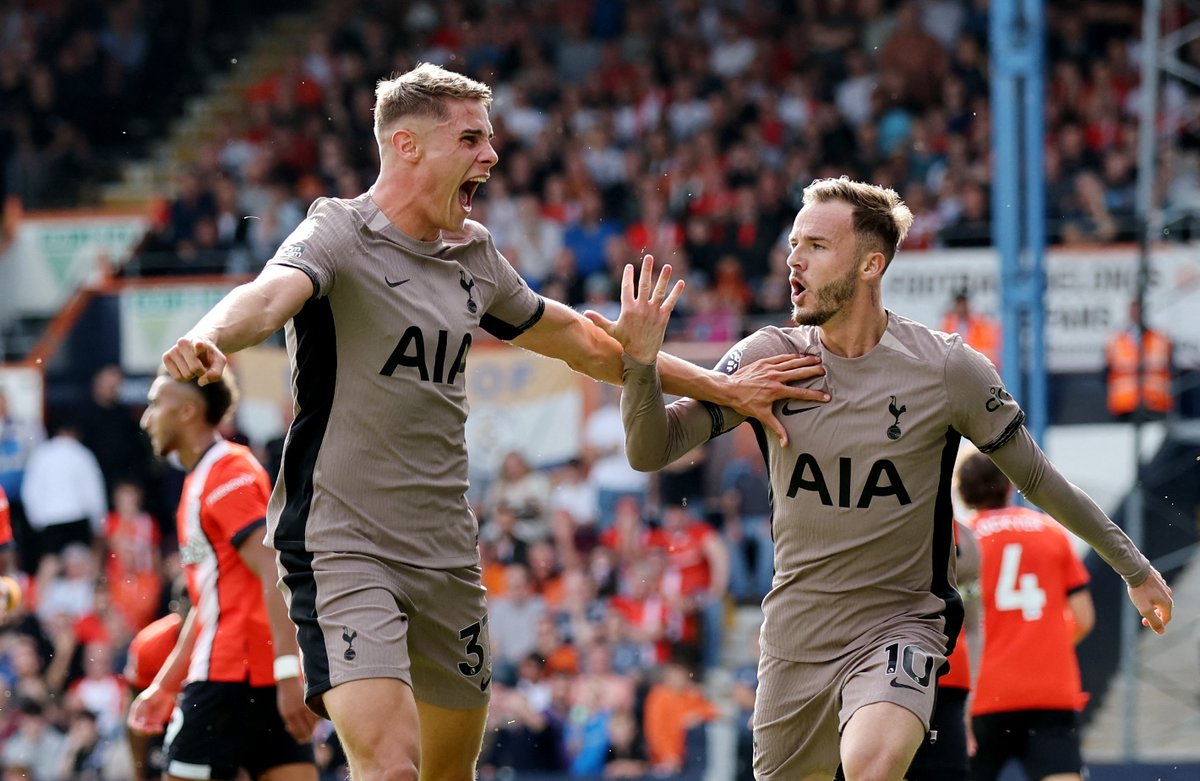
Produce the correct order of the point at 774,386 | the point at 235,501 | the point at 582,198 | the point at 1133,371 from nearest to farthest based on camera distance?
the point at 774,386, the point at 235,501, the point at 1133,371, the point at 582,198

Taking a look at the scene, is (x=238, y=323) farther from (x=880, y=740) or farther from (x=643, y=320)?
(x=880, y=740)

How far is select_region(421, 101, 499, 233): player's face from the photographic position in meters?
5.65

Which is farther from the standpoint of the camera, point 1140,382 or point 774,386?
point 1140,382

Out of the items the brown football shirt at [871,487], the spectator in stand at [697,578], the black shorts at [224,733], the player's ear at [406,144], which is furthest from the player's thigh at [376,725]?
the spectator in stand at [697,578]

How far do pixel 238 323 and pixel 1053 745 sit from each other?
4616mm

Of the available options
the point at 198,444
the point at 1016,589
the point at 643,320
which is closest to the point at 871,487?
the point at 643,320

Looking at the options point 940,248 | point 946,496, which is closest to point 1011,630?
point 946,496

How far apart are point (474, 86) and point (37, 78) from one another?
17357mm


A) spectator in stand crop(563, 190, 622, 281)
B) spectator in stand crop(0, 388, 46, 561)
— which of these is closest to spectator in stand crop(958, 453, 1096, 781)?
spectator in stand crop(563, 190, 622, 281)

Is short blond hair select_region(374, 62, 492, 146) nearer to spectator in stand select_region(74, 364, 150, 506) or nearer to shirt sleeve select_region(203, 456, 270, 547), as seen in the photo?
shirt sleeve select_region(203, 456, 270, 547)

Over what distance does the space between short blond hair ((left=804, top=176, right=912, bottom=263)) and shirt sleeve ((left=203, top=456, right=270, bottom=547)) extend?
2553 millimetres

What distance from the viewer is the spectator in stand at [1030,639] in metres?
7.86

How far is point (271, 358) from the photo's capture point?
16.2 m

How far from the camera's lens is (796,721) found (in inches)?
220
